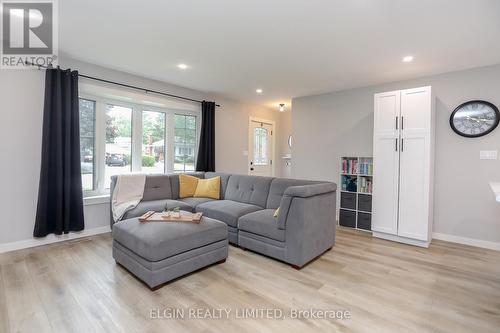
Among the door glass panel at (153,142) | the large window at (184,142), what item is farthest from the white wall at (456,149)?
the door glass panel at (153,142)

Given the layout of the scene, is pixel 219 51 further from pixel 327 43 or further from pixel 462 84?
pixel 462 84

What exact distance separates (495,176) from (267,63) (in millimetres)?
3411

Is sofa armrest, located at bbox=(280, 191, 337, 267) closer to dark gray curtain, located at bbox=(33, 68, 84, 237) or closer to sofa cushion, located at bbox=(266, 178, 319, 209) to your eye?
sofa cushion, located at bbox=(266, 178, 319, 209)

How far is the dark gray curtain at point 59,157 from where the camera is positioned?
121 inches

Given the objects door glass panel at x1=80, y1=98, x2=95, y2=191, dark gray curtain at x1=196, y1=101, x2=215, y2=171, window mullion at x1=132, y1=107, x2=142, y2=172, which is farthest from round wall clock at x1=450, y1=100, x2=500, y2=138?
door glass panel at x1=80, y1=98, x2=95, y2=191

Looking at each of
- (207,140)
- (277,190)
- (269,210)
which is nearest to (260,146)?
(207,140)

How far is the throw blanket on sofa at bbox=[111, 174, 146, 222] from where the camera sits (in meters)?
3.34

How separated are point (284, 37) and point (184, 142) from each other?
116 inches

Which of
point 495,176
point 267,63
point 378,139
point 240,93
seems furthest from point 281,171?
point 495,176

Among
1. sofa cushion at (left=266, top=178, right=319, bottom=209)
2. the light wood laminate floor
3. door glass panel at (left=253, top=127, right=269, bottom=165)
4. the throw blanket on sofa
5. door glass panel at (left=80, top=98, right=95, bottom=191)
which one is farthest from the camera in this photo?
door glass panel at (left=253, top=127, right=269, bottom=165)

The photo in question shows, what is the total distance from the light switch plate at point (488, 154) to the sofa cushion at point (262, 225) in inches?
119

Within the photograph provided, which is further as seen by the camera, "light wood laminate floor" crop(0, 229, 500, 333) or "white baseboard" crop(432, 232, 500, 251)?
"white baseboard" crop(432, 232, 500, 251)

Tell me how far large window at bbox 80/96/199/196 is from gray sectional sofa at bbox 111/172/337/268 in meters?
0.51

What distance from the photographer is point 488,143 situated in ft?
11.2
